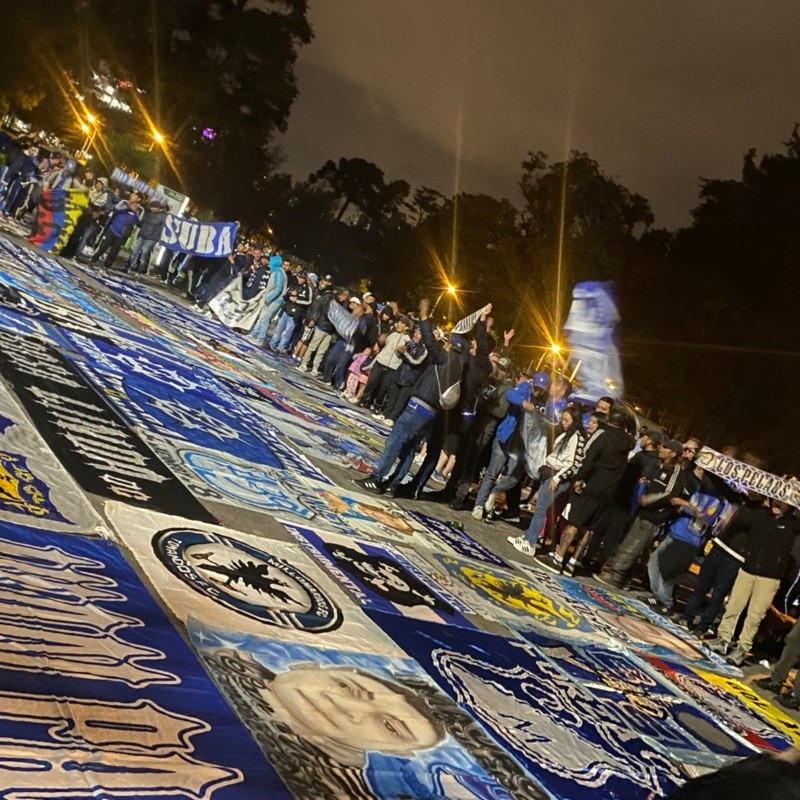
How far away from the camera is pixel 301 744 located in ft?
9.80

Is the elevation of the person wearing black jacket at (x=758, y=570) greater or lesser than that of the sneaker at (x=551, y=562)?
greater

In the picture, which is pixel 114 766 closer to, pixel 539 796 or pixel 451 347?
pixel 539 796

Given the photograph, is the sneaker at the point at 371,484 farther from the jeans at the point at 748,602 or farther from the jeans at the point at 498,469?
the jeans at the point at 748,602

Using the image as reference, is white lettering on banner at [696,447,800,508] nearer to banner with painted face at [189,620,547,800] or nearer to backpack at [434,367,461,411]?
backpack at [434,367,461,411]

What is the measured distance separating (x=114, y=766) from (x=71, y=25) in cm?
2754

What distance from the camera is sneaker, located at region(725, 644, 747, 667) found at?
8.11m

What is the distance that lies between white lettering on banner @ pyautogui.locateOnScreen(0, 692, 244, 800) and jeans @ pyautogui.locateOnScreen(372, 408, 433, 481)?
213 inches

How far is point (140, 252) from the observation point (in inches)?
763

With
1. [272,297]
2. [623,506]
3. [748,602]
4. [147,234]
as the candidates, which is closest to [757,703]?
[748,602]

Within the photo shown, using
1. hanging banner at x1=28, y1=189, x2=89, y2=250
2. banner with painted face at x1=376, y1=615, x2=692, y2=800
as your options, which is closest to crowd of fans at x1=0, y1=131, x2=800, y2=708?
banner with painted face at x1=376, y1=615, x2=692, y2=800

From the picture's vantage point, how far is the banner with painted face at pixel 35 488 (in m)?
3.88

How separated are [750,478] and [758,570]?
47.3 inches

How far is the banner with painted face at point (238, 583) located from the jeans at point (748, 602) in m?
5.47

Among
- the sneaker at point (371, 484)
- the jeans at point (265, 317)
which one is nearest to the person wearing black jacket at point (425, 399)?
the sneaker at point (371, 484)
